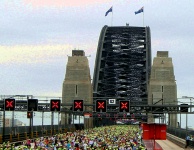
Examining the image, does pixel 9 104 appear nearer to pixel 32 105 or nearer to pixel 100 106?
pixel 32 105

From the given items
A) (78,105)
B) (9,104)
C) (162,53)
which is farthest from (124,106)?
(162,53)

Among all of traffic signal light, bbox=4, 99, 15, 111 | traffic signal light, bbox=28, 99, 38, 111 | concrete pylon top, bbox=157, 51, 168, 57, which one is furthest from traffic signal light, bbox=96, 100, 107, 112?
concrete pylon top, bbox=157, 51, 168, 57

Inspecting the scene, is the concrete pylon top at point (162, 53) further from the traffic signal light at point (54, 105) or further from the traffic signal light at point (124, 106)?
the traffic signal light at point (54, 105)

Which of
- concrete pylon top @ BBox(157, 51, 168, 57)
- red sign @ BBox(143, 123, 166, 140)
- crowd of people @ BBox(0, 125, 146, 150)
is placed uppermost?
concrete pylon top @ BBox(157, 51, 168, 57)

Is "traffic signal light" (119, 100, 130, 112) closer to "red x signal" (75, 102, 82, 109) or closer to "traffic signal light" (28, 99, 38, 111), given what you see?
"red x signal" (75, 102, 82, 109)

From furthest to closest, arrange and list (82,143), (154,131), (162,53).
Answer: (162,53), (82,143), (154,131)

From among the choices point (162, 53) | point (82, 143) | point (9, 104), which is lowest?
point (82, 143)

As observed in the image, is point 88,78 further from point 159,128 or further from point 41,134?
point 159,128

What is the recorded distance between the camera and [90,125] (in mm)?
167000

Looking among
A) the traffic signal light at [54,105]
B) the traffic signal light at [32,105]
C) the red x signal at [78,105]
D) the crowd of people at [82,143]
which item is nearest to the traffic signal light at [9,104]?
the traffic signal light at [32,105]

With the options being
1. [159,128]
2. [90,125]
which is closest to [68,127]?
[90,125]

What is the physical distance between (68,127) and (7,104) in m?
56.5

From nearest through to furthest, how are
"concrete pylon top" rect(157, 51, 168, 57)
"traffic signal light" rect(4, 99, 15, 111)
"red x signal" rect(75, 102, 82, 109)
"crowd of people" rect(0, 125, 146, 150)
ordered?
"crowd of people" rect(0, 125, 146, 150)
"traffic signal light" rect(4, 99, 15, 111)
"red x signal" rect(75, 102, 82, 109)
"concrete pylon top" rect(157, 51, 168, 57)

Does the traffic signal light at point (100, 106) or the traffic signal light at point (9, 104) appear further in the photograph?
the traffic signal light at point (100, 106)
